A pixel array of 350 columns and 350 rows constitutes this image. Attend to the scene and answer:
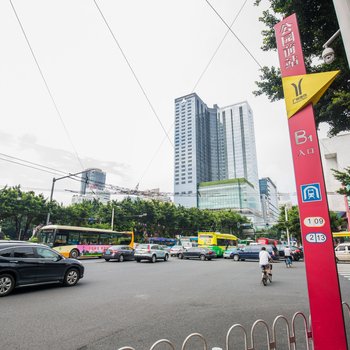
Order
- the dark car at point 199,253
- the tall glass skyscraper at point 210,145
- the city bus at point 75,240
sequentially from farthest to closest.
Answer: the tall glass skyscraper at point 210,145, the dark car at point 199,253, the city bus at point 75,240

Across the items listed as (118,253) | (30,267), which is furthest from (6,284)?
(118,253)

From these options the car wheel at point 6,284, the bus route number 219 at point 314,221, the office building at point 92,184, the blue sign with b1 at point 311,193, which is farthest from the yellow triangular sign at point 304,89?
the office building at point 92,184

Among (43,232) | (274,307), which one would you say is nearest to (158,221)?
(43,232)

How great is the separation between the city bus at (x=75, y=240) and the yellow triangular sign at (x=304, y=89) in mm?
22017

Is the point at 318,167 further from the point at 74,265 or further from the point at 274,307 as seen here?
the point at 74,265

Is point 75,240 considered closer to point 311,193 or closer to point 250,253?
point 250,253

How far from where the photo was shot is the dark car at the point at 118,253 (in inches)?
834

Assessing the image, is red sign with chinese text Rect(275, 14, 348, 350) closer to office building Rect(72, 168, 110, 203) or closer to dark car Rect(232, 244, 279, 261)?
office building Rect(72, 168, 110, 203)

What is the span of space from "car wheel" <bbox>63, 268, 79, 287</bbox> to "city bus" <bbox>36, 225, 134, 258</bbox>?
13.0m

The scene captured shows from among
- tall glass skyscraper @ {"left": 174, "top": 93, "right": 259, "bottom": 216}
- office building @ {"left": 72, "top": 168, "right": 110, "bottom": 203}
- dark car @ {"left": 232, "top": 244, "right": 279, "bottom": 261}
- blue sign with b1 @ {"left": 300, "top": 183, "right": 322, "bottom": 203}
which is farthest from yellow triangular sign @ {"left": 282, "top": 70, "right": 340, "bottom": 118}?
tall glass skyscraper @ {"left": 174, "top": 93, "right": 259, "bottom": 216}

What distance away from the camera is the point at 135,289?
9281 millimetres

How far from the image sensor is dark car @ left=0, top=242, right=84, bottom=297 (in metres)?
7.74

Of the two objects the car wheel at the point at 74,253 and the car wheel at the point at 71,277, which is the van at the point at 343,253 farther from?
the car wheel at the point at 74,253

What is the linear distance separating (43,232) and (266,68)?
22186 millimetres
